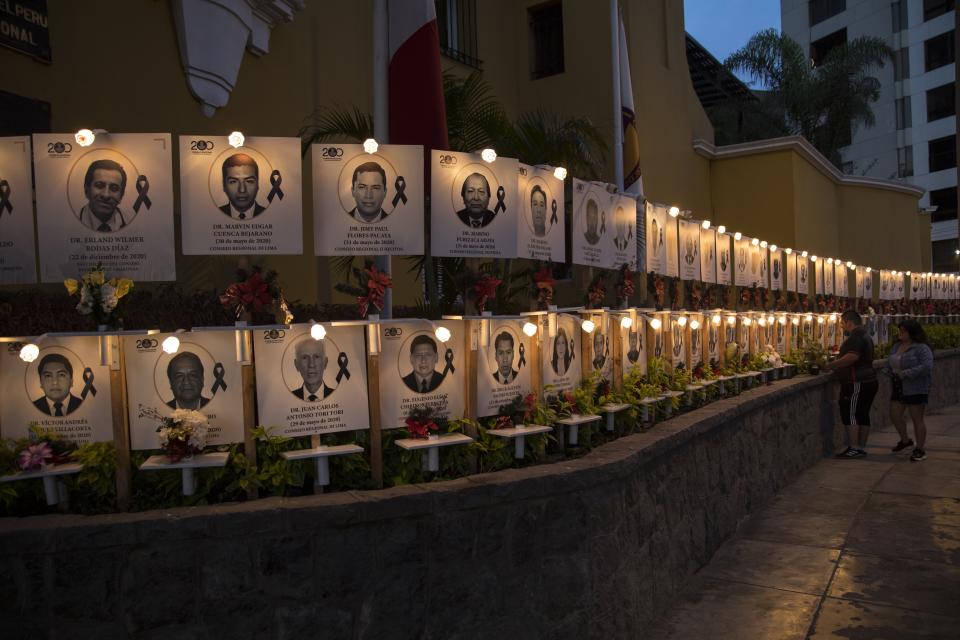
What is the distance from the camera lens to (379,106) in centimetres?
589

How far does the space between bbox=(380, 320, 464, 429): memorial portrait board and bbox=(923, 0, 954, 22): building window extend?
151 ft

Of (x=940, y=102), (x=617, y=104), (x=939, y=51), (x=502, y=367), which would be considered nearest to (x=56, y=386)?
(x=502, y=367)

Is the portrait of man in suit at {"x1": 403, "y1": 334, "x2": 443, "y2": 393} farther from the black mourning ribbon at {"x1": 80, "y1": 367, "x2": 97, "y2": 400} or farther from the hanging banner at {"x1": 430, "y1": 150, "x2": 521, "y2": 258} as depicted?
the black mourning ribbon at {"x1": 80, "y1": 367, "x2": 97, "y2": 400}

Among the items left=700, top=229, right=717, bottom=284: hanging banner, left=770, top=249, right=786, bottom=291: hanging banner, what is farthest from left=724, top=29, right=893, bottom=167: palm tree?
left=700, top=229, right=717, bottom=284: hanging banner

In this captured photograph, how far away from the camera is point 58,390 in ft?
12.8

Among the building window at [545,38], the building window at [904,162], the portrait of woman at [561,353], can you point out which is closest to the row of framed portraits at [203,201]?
the portrait of woman at [561,353]

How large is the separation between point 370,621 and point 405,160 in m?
2.63

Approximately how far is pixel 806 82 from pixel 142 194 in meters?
25.0

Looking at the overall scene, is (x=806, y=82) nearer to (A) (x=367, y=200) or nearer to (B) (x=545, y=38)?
(B) (x=545, y=38)

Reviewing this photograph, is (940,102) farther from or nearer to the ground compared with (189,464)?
farther from the ground

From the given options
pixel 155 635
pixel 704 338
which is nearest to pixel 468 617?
pixel 155 635

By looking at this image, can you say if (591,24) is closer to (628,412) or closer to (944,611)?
(628,412)

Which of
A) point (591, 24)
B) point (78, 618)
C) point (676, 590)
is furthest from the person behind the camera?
point (591, 24)

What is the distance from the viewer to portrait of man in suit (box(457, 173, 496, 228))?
468cm
